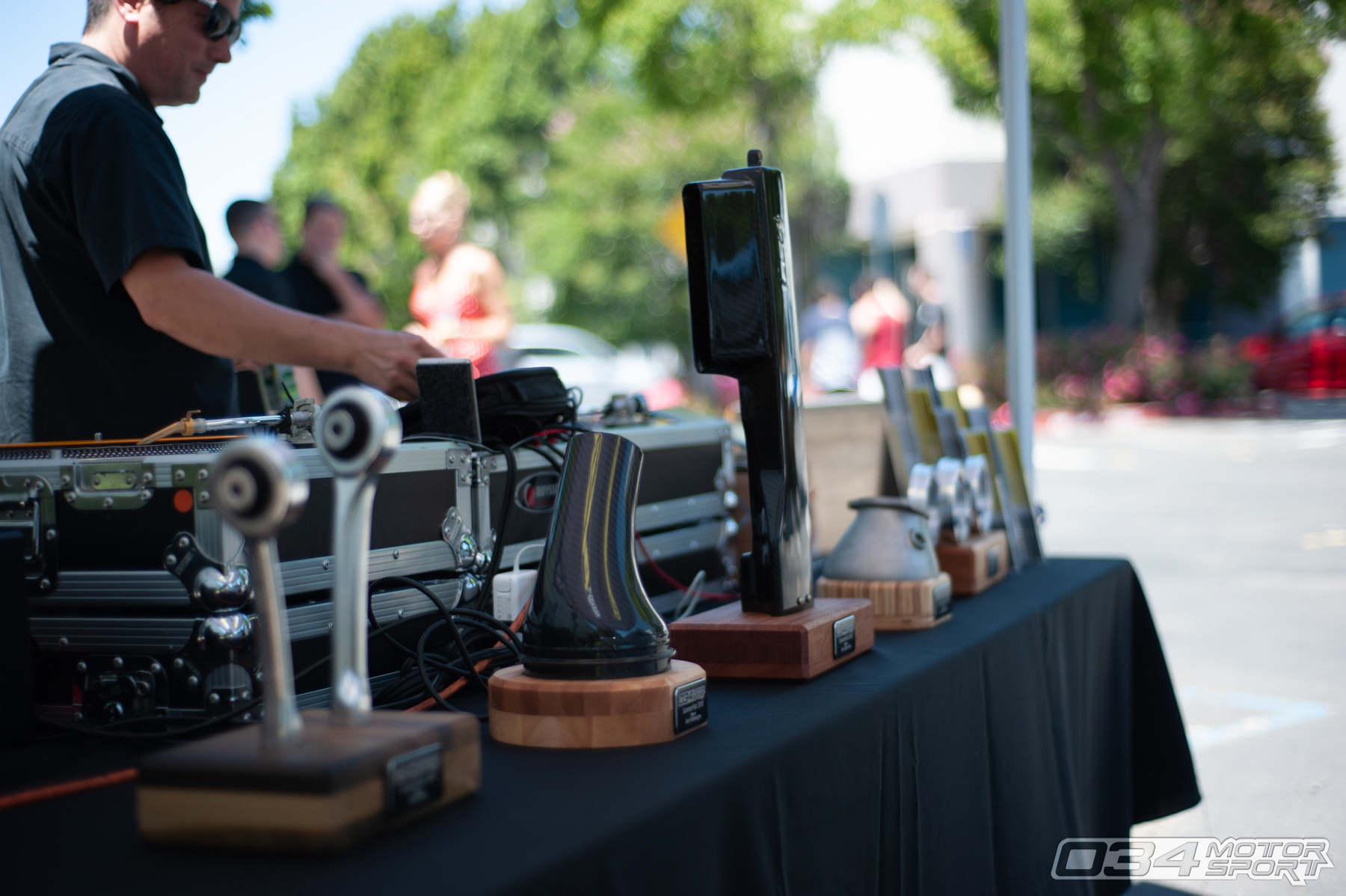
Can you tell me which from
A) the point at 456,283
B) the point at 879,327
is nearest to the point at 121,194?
the point at 456,283

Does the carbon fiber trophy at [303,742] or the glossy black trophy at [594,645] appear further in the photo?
the glossy black trophy at [594,645]

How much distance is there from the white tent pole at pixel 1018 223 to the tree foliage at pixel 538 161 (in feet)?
53.0

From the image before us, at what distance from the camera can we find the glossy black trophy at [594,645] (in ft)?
3.29

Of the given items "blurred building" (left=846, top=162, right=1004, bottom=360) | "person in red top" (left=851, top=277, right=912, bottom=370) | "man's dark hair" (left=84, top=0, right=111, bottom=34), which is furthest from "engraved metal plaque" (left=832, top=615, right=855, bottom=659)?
"blurred building" (left=846, top=162, right=1004, bottom=360)

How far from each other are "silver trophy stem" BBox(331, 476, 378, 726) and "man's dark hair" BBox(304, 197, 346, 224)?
396 cm

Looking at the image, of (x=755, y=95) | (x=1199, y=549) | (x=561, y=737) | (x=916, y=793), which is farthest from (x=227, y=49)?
(x=755, y=95)

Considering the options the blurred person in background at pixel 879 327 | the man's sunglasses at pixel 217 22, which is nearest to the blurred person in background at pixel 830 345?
the blurred person in background at pixel 879 327

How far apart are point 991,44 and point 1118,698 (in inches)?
535

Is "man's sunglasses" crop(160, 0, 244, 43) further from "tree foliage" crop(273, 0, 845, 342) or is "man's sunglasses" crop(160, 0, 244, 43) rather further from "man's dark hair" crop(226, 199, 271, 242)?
"tree foliage" crop(273, 0, 845, 342)

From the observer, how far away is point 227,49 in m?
1.58

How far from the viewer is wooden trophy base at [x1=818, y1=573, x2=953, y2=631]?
5.18ft

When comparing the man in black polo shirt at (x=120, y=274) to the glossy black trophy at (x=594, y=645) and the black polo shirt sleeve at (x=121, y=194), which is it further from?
the glossy black trophy at (x=594, y=645)

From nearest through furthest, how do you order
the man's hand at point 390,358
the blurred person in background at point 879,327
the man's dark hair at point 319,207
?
1. the man's hand at point 390,358
2. the man's dark hair at point 319,207
3. the blurred person in background at point 879,327

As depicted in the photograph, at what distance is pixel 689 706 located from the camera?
1044mm
